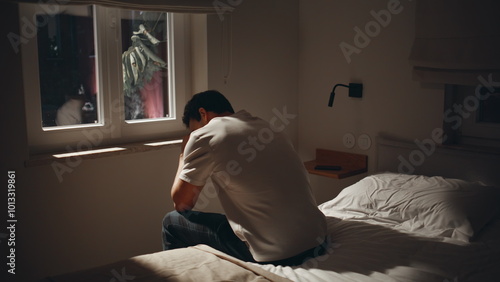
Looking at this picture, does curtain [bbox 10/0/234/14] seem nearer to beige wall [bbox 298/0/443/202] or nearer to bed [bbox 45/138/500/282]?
beige wall [bbox 298/0/443/202]

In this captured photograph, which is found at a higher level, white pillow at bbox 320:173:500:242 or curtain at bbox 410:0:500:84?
curtain at bbox 410:0:500:84

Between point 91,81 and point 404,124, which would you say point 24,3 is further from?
point 404,124

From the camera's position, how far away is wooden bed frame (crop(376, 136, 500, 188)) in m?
2.81

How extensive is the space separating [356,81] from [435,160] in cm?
73

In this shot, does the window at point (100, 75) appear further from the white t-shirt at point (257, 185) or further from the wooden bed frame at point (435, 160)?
the wooden bed frame at point (435, 160)

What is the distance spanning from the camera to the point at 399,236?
2285mm

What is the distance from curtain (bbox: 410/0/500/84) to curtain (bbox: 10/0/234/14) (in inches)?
45.0

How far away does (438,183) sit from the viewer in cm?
272

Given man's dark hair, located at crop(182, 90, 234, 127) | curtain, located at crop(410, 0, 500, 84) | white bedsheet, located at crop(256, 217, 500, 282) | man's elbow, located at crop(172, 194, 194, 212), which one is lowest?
white bedsheet, located at crop(256, 217, 500, 282)

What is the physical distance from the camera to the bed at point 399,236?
1.81m

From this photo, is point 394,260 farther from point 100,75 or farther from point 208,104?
point 100,75

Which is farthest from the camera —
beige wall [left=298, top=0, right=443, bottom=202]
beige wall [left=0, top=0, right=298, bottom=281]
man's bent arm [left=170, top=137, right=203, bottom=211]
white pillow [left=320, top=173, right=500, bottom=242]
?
beige wall [left=298, top=0, right=443, bottom=202]

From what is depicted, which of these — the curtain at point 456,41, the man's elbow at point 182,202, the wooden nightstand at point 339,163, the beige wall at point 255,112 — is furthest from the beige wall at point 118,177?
the curtain at point 456,41

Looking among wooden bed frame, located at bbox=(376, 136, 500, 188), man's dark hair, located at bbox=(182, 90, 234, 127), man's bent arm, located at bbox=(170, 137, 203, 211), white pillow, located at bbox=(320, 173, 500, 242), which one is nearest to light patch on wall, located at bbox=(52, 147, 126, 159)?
man's dark hair, located at bbox=(182, 90, 234, 127)
